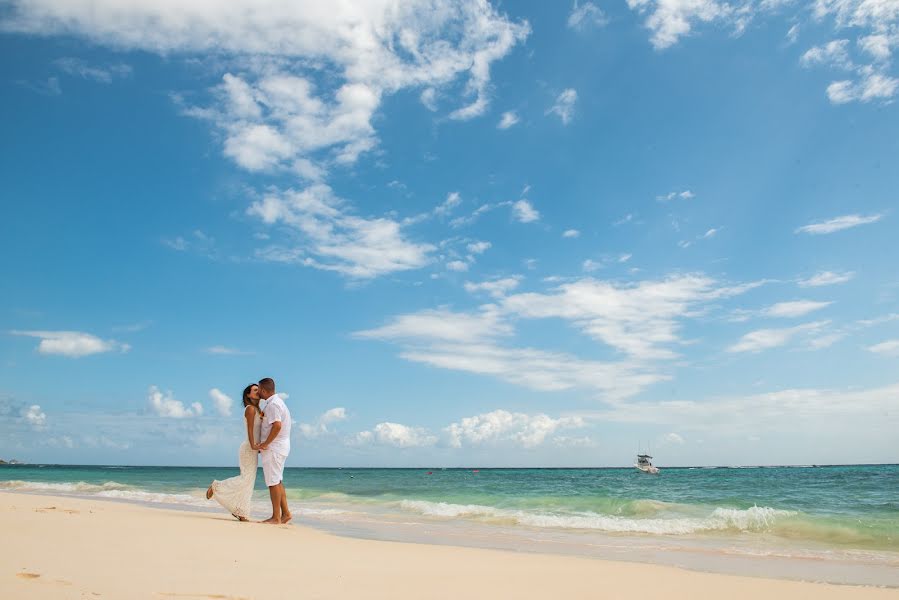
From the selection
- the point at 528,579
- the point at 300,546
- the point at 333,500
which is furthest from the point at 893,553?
the point at 333,500

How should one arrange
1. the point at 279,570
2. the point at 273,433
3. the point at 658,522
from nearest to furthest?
the point at 279,570 < the point at 273,433 < the point at 658,522

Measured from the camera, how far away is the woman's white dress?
7941 mm

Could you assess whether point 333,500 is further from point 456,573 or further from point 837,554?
point 456,573

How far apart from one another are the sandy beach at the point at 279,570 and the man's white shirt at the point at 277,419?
4.27ft

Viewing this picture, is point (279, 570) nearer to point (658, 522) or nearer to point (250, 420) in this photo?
point (250, 420)

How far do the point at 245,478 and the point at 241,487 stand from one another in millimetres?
129

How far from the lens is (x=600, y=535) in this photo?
37.1 ft

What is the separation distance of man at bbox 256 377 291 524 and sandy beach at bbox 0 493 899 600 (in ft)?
3.59

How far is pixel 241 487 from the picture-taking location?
7945 mm

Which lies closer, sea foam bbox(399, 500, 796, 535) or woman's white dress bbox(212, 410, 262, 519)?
woman's white dress bbox(212, 410, 262, 519)

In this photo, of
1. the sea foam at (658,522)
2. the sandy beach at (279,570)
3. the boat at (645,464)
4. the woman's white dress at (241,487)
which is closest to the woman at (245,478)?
the woman's white dress at (241,487)

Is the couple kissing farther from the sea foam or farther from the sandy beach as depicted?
the sea foam

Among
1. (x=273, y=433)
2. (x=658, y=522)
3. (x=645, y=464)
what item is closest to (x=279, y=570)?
(x=273, y=433)

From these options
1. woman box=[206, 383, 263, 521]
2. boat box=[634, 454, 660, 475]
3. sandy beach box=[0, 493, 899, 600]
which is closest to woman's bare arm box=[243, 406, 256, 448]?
woman box=[206, 383, 263, 521]
